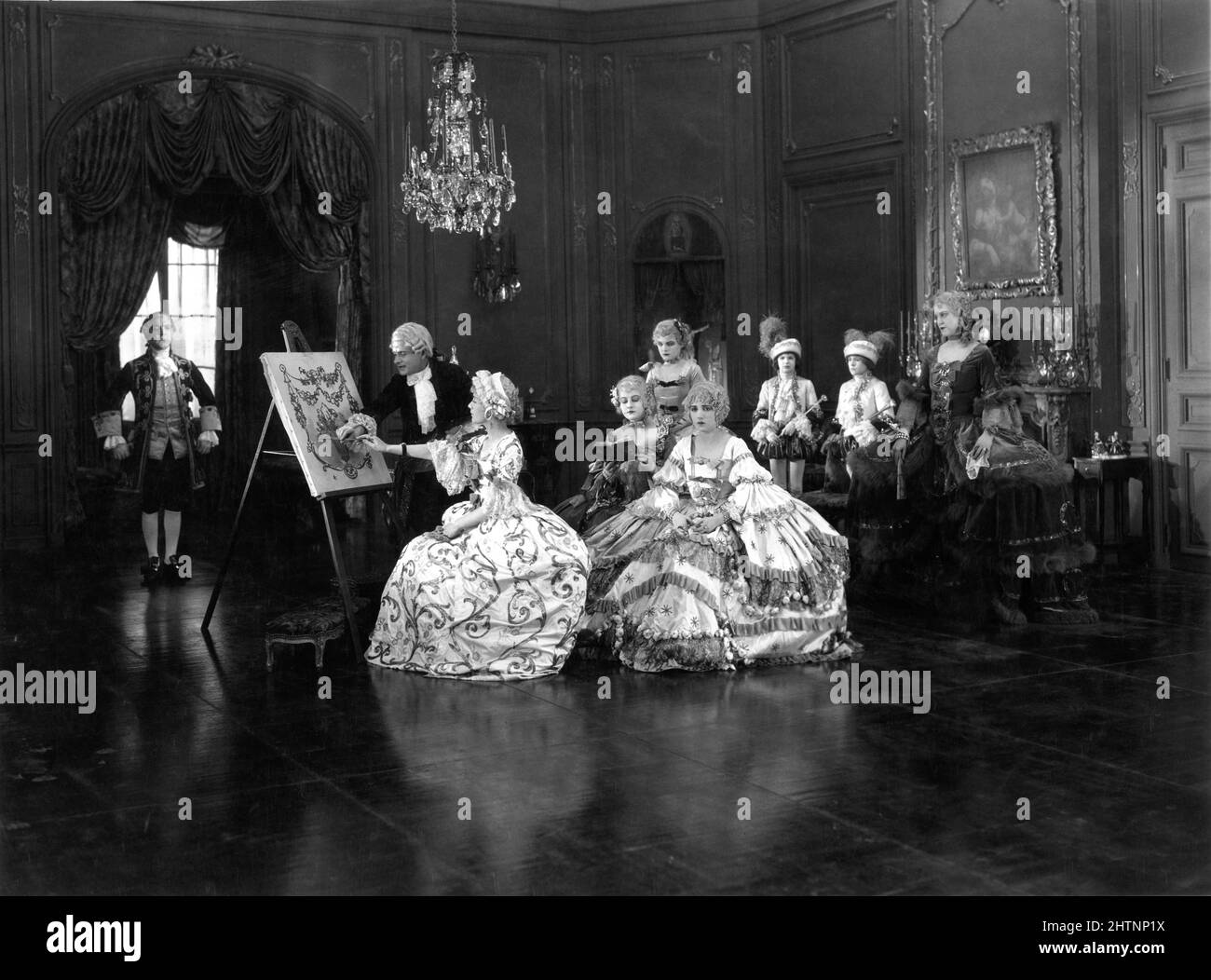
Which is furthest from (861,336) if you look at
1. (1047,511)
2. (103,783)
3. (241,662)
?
(103,783)

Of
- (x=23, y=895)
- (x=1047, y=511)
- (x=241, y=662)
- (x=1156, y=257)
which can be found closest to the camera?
(x=23, y=895)

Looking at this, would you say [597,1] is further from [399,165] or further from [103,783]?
[103,783]

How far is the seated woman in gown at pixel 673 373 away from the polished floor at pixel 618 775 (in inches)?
59.4

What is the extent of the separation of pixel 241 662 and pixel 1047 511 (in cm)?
384

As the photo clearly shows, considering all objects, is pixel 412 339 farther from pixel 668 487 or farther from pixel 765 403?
pixel 765 403

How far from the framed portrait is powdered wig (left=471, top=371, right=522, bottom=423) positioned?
4463 millimetres

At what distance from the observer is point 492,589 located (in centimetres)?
578

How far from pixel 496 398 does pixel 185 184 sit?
561 cm

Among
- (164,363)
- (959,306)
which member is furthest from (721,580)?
(164,363)

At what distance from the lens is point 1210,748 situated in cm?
461

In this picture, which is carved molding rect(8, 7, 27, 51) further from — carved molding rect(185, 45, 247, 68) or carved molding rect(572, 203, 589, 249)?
carved molding rect(572, 203, 589, 249)

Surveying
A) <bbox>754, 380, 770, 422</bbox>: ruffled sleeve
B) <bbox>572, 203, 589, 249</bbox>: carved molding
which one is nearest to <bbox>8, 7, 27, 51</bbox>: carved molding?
<bbox>572, 203, 589, 249</bbox>: carved molding

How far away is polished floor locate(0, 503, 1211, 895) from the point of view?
3.55 metres

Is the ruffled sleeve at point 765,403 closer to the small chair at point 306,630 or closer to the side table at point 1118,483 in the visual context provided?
the side table at point 1118,483
